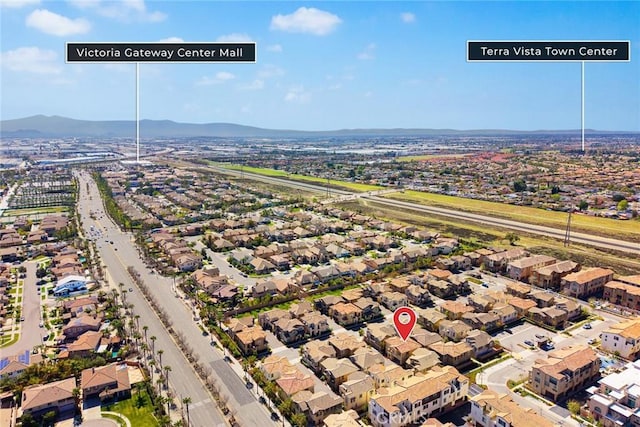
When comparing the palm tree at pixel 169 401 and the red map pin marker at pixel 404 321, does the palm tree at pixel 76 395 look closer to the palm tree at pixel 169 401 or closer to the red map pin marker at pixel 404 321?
the palm tree at pixel 169 401

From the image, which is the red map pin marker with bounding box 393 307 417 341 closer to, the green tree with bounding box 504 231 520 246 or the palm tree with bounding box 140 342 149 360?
the palm tree with bounding box 140 342 149 360

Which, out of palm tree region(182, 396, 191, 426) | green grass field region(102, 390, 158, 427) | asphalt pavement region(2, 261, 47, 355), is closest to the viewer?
palm tree region(182, 396, 191, 426)

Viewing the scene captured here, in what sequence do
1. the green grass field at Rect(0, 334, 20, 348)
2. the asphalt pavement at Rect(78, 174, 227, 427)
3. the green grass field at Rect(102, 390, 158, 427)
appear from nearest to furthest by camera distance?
the green grass field at Rect(102, 390, 158, 427) < the asphalt pavement at Rect(78, 174, 227, 427) < the green grass field at Rect(0, 334, 20, 348)

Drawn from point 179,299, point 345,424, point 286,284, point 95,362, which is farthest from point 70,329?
point 345,424

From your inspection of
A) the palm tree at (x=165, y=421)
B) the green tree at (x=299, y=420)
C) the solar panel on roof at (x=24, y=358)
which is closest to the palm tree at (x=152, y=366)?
the palm tree at (x=165, y=421)

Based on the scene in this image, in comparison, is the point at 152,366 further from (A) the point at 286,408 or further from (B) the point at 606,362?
(B) the point at 606,362

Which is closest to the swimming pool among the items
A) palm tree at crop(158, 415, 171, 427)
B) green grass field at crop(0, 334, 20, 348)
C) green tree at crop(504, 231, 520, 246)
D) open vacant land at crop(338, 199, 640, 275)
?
open vacant land at crop(338, 199, 640, 275)

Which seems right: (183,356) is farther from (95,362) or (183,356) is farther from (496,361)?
(496,361)
